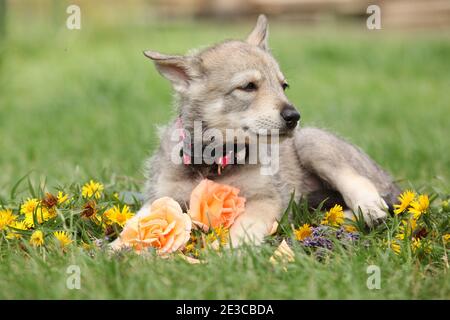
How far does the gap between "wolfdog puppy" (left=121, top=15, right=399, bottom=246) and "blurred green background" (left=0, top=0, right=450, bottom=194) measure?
0.84 m

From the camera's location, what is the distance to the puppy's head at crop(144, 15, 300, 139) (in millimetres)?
3965

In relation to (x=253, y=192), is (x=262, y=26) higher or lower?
higher

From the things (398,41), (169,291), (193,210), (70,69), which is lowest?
(169,291)

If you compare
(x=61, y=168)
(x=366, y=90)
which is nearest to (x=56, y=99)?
(x=61, y=168)

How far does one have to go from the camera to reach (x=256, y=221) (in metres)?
3.98

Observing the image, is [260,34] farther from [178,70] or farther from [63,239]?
[63,239]

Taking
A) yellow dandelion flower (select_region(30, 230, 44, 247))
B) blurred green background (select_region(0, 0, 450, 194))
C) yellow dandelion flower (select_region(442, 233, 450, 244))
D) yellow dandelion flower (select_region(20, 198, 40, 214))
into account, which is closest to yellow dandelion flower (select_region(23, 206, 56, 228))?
yellow dandelion flower (select_region(20, 198, 40, 214))

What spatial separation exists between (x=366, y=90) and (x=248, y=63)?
5.70 meters

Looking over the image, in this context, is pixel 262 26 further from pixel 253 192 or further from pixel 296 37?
pixel 296 37

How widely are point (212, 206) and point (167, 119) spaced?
3981 millimetres

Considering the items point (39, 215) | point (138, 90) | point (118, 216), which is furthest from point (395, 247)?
point (138, 90)

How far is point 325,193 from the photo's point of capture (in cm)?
465

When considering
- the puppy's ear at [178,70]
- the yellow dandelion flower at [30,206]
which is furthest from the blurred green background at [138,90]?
the yellow dandelion flower at [30,206]

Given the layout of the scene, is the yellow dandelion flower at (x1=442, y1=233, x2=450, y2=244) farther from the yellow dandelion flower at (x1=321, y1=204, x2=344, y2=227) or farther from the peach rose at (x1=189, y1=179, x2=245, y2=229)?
the peach rose at (x1=189, y1=179, x2=245, y2=229)
